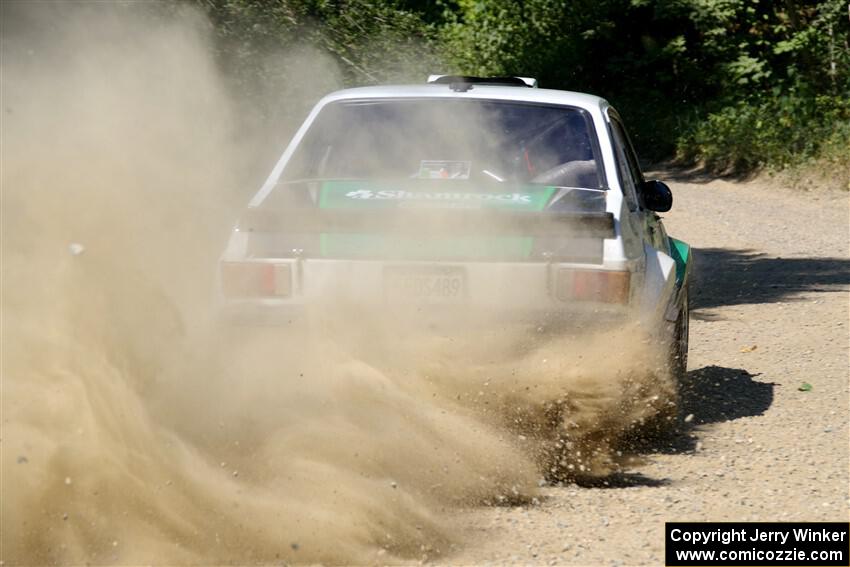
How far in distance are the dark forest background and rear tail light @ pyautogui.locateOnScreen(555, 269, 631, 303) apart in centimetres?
1816

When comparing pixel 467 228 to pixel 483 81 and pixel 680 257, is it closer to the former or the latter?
pixel 483 81

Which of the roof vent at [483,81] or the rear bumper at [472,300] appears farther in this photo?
the roof vent at [483,81]

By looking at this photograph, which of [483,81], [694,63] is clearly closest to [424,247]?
[483,81]

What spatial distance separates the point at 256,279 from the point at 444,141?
1422mm

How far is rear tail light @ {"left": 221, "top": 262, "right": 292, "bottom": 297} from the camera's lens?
218 inches

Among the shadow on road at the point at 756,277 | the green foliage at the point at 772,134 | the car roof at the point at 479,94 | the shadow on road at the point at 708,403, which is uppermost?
the car roof at the point at 479,94

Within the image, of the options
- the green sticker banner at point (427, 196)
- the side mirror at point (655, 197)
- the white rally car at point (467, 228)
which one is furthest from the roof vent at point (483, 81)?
the green sticker banner at point (427, 196)

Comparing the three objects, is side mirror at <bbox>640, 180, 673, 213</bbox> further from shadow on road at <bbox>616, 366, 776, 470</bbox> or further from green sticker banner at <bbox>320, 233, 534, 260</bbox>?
green sticker banner at <bbox>320, 233, 534, 260</bbox>

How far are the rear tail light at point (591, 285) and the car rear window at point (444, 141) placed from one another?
3.63 feet

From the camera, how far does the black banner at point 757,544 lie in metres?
4.40

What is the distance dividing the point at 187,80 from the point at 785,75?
25.1 metres

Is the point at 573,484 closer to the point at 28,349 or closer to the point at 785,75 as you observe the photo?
the point at 28,349

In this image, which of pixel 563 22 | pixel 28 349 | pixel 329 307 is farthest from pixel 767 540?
pixel 563 22

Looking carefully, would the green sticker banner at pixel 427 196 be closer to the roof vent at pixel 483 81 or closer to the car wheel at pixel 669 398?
the car wheel at pixel 669 398
